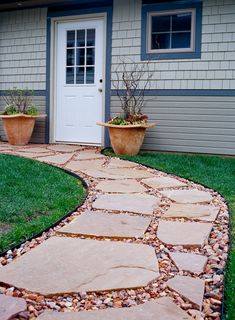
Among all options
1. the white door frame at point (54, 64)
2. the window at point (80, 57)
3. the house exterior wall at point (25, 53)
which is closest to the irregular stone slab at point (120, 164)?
the white door frame at point (54, 64)

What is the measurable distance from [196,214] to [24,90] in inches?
184

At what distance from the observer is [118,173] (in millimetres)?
4137

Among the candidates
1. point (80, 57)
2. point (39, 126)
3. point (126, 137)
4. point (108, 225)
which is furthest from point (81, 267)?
point (39, 126)

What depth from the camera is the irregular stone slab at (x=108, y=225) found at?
2361 mm

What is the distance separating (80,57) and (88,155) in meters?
1.84

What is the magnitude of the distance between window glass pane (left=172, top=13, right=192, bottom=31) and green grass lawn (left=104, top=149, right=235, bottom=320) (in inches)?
69.8

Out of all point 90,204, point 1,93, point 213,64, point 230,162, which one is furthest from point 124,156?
point 1,93

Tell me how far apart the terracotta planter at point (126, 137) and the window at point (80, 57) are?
4.47 feet

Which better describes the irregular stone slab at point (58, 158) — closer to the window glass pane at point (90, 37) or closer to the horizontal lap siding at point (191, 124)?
the horizontal lap siding at point (191, 124)

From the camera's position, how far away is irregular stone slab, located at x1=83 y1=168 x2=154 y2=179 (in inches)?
157

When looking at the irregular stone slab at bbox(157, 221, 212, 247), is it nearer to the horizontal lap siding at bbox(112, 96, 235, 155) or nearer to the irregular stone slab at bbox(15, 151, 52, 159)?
the irregular stone slab at bbox(15, 151, 52, 159)

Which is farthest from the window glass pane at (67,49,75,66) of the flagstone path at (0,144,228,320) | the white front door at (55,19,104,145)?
the flagstone path at (0,144,228,320)

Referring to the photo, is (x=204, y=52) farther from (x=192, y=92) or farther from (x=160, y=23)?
(x=160, y=23)

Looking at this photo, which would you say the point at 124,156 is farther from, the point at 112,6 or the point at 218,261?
the point at 218,261
